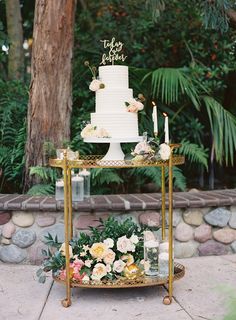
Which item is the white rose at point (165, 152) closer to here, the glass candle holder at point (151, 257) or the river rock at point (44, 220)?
the glass candle holder at point (151, 257)

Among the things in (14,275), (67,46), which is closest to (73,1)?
(67,46)

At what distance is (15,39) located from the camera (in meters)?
6.56

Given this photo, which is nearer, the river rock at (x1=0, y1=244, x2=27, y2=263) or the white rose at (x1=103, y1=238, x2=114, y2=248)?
the white rose at (x1=103, y1=238, x2=114, y2=248)

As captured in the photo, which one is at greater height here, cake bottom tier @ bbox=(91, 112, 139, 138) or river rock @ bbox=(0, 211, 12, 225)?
cake bottom tier @ bbox=(91, 112, 139, 138)

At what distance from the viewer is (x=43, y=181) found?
4.53 metres

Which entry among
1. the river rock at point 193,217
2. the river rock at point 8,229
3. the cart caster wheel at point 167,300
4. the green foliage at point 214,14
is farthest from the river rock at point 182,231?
the green foliage at point 214,14

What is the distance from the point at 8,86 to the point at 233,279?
321 cm

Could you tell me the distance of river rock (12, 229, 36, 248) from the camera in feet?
13.0

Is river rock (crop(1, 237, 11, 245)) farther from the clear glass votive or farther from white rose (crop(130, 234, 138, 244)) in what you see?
the clear glass votive

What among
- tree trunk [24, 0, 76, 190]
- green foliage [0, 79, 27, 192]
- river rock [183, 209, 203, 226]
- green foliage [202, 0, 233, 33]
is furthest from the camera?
green foliage [0, 79, 27, 192]

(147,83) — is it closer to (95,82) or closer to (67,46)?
(67,46)

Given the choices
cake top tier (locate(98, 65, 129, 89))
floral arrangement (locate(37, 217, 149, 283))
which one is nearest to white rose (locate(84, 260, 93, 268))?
floral arrangement (locate(37, 217, 149, 283))

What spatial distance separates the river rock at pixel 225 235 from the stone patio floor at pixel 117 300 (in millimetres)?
367

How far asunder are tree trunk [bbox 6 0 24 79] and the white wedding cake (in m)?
3.46
